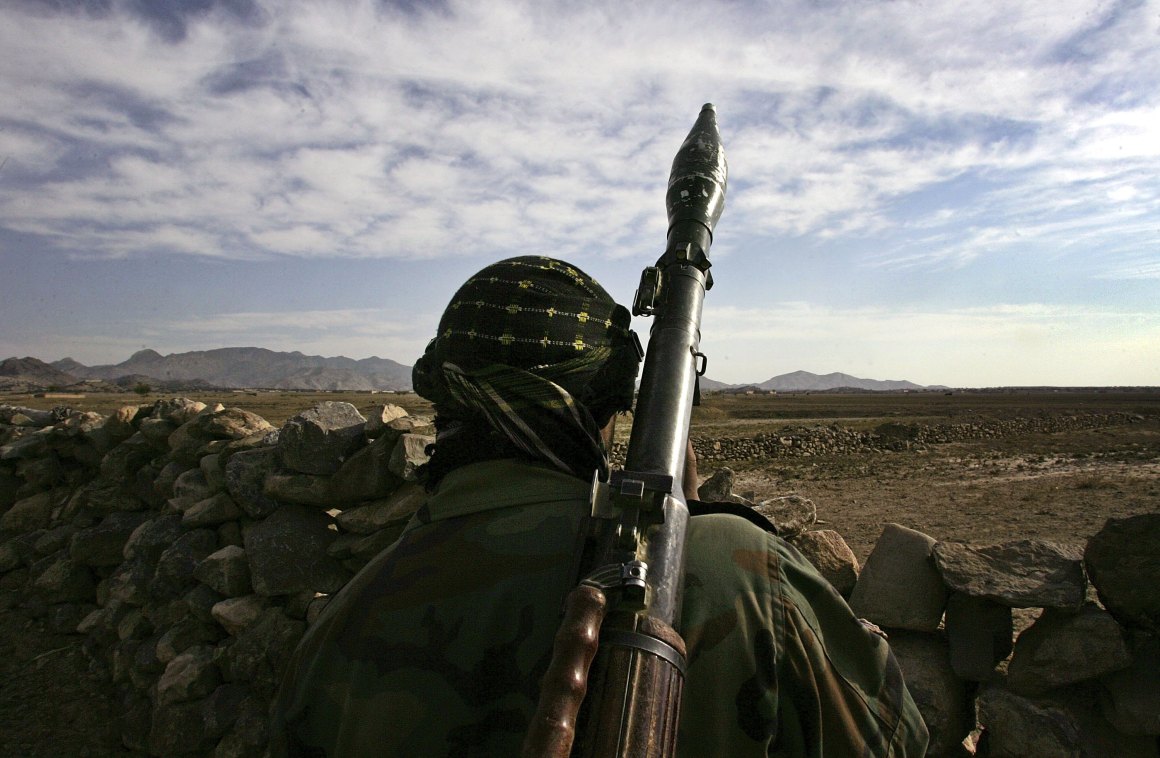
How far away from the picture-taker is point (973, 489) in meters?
9.97

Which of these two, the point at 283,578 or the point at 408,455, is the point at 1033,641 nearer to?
the point at 408,455

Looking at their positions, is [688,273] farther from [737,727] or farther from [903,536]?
[903,536]

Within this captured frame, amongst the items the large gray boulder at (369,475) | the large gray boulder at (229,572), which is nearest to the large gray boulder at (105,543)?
the large gray boulder at (229,572)

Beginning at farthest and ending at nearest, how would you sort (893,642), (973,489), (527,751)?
(973,489) < (893,642) < (527,751)

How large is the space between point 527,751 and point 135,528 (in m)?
6.86

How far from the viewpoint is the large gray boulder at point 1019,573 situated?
2.58 m

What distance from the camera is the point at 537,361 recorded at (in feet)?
5.18

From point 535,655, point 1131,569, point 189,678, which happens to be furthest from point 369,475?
point 1131,569

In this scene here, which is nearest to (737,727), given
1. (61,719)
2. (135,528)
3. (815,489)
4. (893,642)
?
(893,642)

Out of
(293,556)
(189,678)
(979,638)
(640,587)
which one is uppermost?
(640,587)

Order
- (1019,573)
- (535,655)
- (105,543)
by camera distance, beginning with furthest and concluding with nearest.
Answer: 1. (105,543)
2. (1019,573)
3. (535,655)

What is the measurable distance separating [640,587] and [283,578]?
12.3 ft

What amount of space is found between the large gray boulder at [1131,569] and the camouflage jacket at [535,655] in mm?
2006

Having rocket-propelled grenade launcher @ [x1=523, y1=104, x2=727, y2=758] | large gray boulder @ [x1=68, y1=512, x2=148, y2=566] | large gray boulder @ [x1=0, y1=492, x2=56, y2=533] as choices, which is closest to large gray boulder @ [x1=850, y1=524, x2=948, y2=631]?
rocket-propelled grenade launcher @ [x1=523, y1=104, x2=727, y2=758]
